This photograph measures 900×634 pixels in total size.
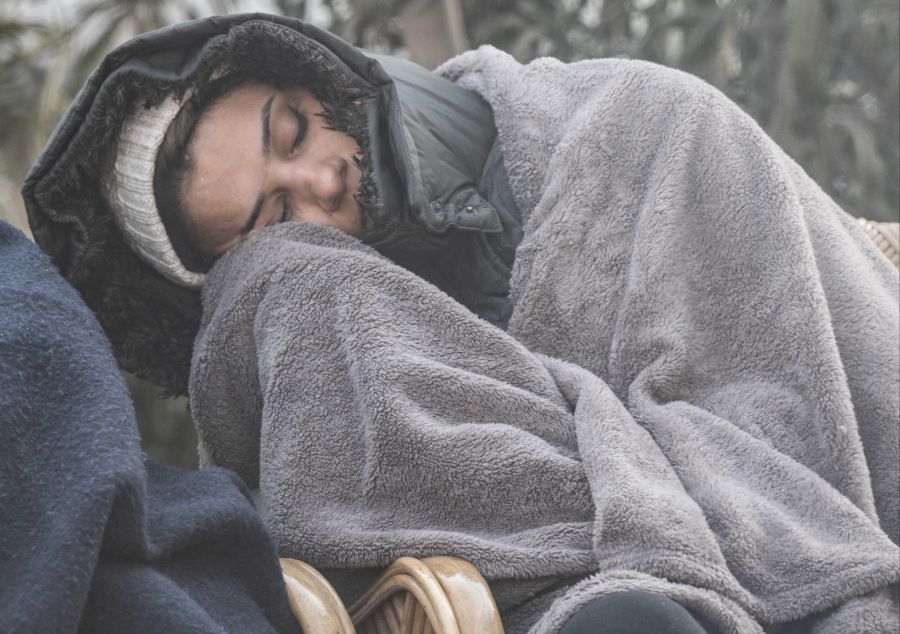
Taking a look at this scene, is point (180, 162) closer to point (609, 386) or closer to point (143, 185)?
point (143, 185)

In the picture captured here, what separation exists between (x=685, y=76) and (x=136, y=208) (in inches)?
28.9

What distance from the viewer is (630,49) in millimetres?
6309

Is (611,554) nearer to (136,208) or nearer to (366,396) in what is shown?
(366,396)

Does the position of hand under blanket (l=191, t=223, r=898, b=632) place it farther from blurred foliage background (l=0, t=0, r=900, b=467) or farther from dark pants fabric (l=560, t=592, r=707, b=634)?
blurred foliage background (l=0, t=0, r=900, b=467)

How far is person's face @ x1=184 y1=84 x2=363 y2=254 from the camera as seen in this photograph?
60.6 inches

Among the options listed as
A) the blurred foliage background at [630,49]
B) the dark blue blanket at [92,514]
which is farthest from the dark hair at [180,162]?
the blurred foliage background at [630,49]

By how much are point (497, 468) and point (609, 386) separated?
0.26 metres

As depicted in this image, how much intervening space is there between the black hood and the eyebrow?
1.7 inches

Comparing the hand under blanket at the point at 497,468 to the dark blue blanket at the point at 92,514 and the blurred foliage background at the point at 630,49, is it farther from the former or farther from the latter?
the blurred foliage background at the point at 630,49

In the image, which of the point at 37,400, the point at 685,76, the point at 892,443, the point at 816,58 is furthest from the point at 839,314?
the point at 816,58

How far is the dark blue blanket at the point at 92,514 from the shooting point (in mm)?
929

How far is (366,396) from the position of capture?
1296 mm

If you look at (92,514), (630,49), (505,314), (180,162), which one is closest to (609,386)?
(505,314)

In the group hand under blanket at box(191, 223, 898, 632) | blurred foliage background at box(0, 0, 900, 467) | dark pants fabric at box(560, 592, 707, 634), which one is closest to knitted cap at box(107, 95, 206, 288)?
hand under blanket at box(191, 223, 898, 632)
